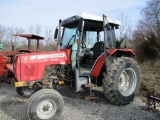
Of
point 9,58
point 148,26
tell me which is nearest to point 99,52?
point 9,58

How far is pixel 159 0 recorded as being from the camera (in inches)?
907

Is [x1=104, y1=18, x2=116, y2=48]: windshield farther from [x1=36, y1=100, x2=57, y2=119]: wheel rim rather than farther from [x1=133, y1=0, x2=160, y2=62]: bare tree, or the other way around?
[x1=133, y1=0, x2=160, y2=62]: bare tree

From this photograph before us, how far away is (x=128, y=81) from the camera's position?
6.38 metres

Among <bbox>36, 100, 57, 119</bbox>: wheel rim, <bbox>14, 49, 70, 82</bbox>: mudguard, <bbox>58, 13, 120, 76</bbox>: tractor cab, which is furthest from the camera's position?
<bbox>58, 13, 120, 76</bbox>: tractor cab

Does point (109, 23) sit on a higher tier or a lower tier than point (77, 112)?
higher

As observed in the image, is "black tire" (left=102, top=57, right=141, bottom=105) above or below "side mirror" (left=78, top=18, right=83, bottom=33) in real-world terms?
below

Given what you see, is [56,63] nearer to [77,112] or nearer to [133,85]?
[77,112]

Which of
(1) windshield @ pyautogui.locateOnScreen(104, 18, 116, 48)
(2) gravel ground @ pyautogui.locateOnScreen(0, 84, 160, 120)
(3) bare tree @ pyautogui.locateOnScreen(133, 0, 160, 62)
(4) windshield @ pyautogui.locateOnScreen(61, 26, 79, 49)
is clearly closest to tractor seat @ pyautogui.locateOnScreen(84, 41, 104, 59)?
(1) windshield @ pyautogui.locateOnScreen(104, 18, 116, 48)

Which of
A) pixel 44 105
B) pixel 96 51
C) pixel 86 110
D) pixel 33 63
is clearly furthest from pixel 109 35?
pixel 44 105

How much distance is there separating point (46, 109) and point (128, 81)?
277 centimetres

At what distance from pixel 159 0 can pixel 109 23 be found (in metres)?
19.1

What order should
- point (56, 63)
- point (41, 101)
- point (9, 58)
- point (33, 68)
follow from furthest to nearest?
point (9, 58) < point (56, 63) < point (33, 68) < point (41, 101)

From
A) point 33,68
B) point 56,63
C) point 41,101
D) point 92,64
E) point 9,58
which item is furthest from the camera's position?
point 9,58

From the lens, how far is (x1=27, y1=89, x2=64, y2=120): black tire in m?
4.44
